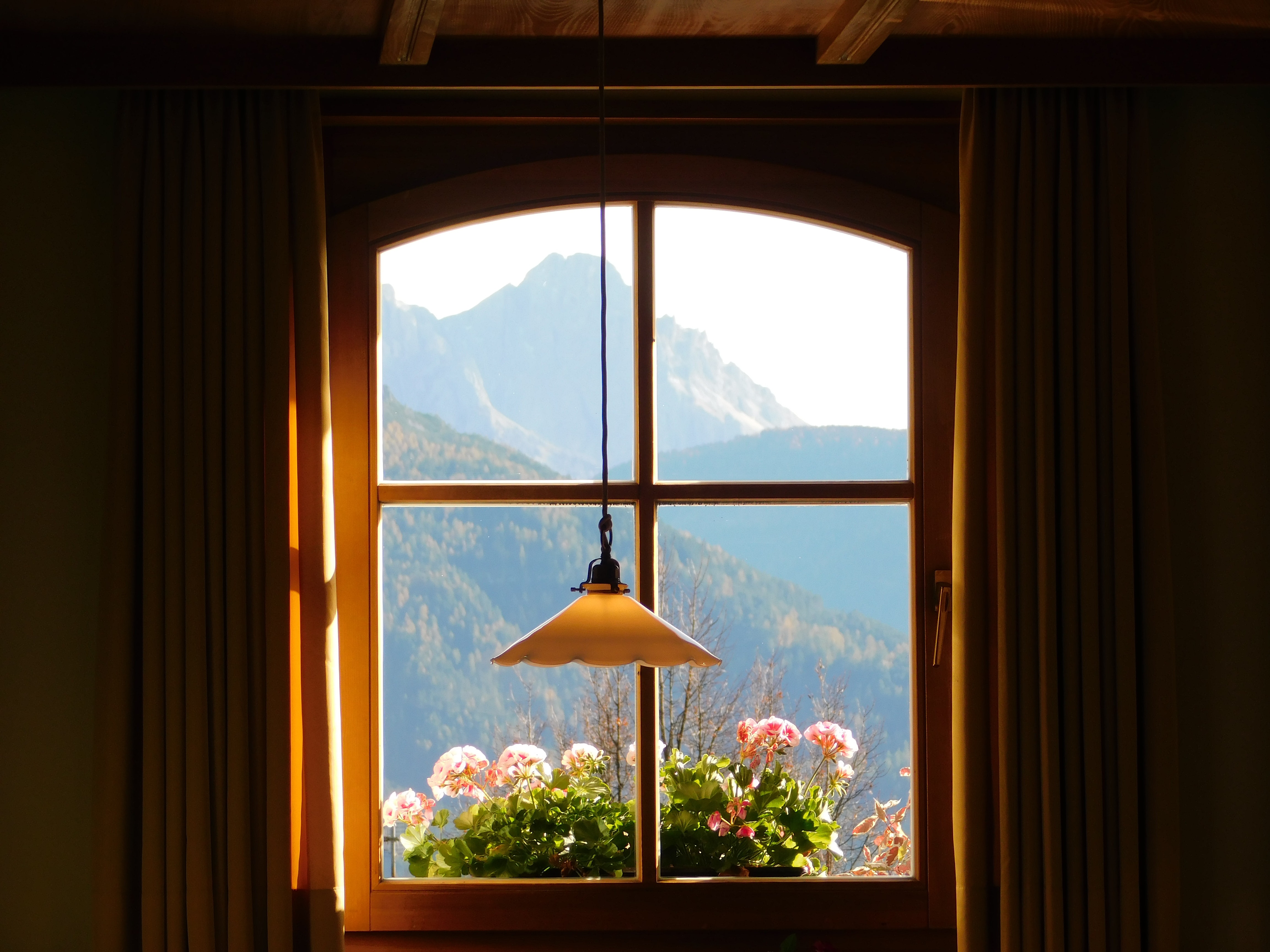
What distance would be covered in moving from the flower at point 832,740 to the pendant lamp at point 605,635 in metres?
1.11

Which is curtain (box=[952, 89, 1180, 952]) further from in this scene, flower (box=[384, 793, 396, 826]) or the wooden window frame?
flower (box=[384, 793, 396, 826])

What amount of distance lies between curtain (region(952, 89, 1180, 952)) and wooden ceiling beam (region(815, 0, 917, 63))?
0.33m

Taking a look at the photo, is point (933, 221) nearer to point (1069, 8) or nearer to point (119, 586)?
point (1069, 8)

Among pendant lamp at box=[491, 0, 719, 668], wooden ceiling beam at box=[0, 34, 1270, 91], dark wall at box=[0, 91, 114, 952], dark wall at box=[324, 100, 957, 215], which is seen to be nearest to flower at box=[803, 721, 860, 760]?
pendant lamp at box=[491, 0, 719, 668]

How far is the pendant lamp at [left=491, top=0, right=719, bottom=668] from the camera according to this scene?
4.89 ft

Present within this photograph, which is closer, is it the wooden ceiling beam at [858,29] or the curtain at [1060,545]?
the wooden ceiling beam at [858,29]

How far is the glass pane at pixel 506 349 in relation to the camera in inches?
103

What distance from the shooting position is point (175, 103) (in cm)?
237

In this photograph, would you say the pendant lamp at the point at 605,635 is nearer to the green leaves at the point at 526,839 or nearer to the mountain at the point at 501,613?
the mountain at the point at 501,613

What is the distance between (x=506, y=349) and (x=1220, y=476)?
68.6 inches

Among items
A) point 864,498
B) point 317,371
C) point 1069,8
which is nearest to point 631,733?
point 864,498

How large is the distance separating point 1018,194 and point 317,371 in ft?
5.36

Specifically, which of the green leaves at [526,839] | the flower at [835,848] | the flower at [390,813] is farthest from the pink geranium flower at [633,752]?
the flower at [390,813]

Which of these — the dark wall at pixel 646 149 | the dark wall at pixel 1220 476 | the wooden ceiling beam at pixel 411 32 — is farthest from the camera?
the dark wall at pixel 646 149
